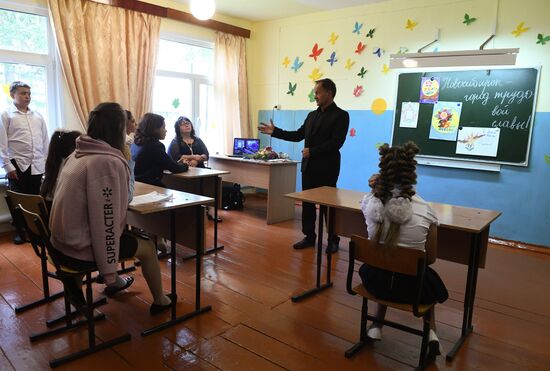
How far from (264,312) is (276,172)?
2532mm

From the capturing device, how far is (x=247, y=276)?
3.30 metres

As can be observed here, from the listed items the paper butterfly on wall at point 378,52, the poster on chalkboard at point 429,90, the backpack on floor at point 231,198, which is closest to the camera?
the poster on chalkboard at point 429,90

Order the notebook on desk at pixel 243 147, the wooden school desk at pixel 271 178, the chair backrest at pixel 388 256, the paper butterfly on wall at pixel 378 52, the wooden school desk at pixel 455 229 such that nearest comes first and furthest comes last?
the chair backrest at pixel 388 256, the wooden school desk at pixel 455 229, the wooden school desk at pixel 271 178, the paper butterfly on wall at pixel 378 52, the notebook on desk at pixel 243 147

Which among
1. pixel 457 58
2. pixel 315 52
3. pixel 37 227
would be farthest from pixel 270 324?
pixel 315 52

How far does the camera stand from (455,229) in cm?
216

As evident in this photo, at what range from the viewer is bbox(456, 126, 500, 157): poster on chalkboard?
14.5 ft

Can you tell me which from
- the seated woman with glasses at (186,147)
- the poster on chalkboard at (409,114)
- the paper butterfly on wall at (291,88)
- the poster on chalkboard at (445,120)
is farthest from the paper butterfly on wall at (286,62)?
the poster on chalkboard at (445,120)

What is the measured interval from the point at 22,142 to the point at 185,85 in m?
2.56

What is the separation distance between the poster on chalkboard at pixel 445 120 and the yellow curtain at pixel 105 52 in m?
3.61

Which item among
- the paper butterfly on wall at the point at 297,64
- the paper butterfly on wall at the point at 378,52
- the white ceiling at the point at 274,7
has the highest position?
the white ceiling at the point at 274,7

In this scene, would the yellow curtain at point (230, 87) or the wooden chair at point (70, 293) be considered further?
the yellow curtain at point (230, 87)

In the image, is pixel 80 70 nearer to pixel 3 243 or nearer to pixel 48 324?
pixel 3 243

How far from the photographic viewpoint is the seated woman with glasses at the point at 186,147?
15.2 ft

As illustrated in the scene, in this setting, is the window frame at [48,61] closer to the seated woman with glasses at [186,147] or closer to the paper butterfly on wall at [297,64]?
the seated woman with glasses at [186,147]
